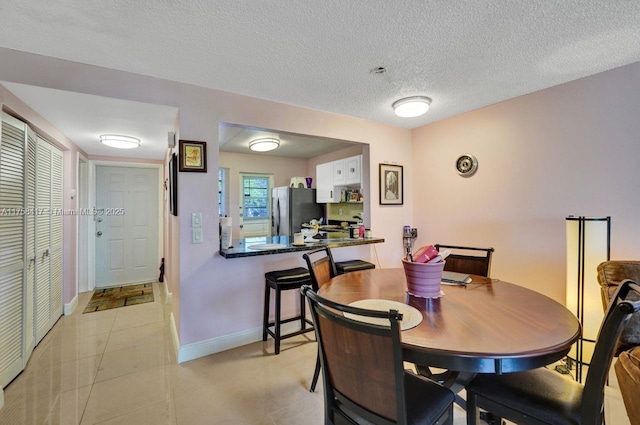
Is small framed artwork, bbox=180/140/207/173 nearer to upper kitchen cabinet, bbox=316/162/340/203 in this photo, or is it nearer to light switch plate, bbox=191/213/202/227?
light switch plate, bbox=191/213/202/227

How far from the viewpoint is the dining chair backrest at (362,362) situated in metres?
0.93

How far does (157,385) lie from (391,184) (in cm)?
313

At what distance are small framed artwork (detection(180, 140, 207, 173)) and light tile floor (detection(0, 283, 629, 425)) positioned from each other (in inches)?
63.9

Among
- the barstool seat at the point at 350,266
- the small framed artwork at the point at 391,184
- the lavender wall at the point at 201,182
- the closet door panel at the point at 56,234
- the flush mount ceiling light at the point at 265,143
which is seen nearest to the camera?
the lavender wall at the point at 201,182

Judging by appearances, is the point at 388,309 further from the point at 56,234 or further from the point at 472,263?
the point at 56,234

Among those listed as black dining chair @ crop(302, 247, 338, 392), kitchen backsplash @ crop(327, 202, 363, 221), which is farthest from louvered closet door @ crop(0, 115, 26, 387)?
kitchen backsplash @ crop(327, 202, 363, 221)

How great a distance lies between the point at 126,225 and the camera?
4.64m

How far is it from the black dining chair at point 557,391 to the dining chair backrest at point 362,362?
55cm

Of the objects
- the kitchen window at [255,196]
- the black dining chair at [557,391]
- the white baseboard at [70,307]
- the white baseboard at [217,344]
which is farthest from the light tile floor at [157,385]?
the kitchen window at [255,196]

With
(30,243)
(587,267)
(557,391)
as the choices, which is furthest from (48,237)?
(587,267)

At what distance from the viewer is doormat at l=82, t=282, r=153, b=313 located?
366 cm

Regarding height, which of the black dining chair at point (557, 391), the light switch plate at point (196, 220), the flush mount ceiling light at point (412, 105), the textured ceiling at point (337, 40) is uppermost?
the textured ceiling at point (337, 40)

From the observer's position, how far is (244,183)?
18.7ft

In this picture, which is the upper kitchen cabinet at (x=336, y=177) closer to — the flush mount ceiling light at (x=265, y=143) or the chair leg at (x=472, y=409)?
the flush mount ceiling light at (x=265, y=143)
